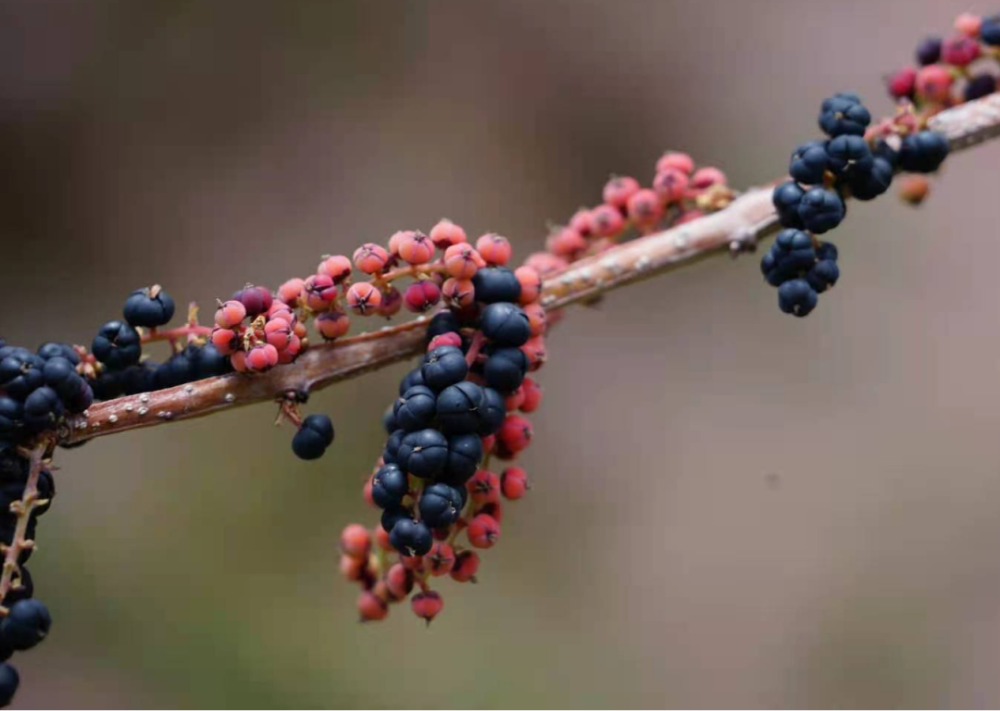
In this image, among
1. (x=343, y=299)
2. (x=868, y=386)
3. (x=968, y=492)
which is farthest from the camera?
(x=868, y=386)

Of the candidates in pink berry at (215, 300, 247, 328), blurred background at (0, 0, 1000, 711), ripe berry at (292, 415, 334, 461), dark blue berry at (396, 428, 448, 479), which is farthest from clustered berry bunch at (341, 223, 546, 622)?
blurred background at (0, 0, 1000, 711)

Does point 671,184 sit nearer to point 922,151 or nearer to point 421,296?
point 922,151

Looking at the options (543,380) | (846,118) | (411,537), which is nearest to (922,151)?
(846,118)

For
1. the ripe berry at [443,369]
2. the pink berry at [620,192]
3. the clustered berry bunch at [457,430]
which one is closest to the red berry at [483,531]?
the clustered berry bunch at [457,430]

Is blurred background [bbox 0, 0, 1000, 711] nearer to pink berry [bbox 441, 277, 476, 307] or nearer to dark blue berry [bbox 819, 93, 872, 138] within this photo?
pink berry [bbox 441, 277, 476, 307]

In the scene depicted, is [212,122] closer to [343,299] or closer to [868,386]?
[868,386]

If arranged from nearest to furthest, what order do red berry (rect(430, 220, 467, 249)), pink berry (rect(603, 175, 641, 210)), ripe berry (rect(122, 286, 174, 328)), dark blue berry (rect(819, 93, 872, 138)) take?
1. ripe berry (rect(122, 286, 174, 328))
2. red berry (rect(430, 220, 467, 249))
3. dark blue berry (rect(819, 93, 872, 138))
4. pink berry (rect(603, 175, 641, 210))

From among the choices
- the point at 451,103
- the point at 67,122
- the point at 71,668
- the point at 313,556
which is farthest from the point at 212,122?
the point at 71,668
